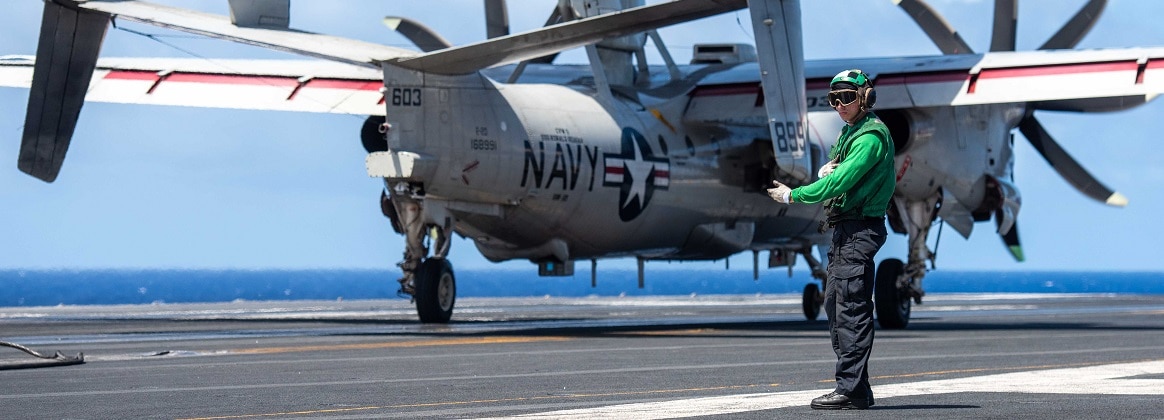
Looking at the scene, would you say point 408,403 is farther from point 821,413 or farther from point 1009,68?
point 1009,68

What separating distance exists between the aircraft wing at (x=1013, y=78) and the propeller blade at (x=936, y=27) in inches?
144

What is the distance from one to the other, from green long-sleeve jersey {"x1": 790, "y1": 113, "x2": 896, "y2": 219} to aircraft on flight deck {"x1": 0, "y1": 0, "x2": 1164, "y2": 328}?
27.8 feet

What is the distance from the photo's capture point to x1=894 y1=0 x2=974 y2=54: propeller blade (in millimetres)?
28109

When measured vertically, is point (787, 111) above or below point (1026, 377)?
above

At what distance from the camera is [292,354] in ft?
48.5

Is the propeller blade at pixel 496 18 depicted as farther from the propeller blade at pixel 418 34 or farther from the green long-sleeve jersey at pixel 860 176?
the green long-sleeve jersey at pixel 860 176

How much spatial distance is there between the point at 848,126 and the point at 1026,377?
340 centimetres

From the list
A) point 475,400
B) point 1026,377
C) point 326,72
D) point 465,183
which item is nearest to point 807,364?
point 1026,377

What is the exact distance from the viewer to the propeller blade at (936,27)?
28109 millimetres

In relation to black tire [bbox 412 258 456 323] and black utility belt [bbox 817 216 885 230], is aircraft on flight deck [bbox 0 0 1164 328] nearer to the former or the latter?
black tire [bbox 412 258 456 323]

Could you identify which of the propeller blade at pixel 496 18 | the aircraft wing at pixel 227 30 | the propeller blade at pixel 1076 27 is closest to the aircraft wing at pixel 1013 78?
the propeller blade at pixel 1076 27

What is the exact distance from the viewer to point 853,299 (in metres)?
8.55

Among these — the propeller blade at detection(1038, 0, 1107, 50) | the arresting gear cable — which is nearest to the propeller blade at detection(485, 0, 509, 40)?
the propeller blade at detection(1038, 0, 1107, 50)

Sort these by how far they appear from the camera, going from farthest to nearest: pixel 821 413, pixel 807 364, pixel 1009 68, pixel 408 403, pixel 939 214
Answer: pixel 939 214 → pixel 1009 68 → pixel 807 364 → pixel 408 403 → pixel 821 413
